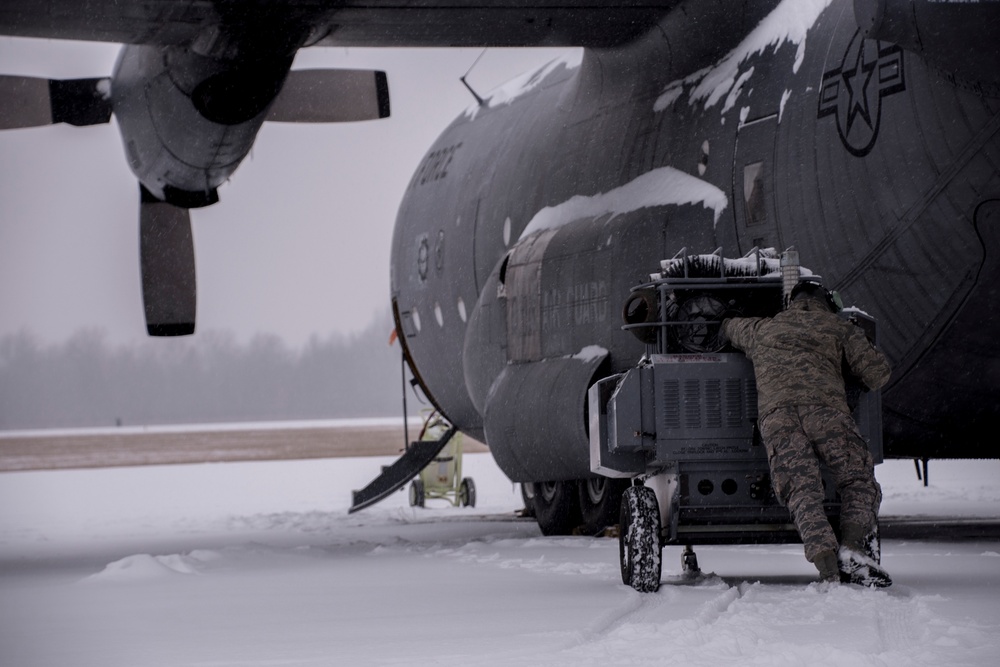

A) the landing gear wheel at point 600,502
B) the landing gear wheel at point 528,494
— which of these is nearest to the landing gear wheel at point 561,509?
the landing gear wheel at point 600,502

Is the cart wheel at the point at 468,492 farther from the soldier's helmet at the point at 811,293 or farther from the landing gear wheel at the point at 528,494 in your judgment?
the soldier's helmet at the point at 811,293

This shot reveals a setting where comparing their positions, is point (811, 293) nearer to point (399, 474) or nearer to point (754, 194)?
point (754, 194)

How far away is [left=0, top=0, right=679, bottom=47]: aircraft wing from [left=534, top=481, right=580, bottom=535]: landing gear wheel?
4.23 m

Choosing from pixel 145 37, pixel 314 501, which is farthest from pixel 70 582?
pixel 314 501

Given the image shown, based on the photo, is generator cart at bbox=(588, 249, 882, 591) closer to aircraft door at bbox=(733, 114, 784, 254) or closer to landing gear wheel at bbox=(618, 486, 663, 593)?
landing gear wheel at bbox=(618, 486, 663, 593)

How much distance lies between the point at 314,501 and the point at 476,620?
18574mm

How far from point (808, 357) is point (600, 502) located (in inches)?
222

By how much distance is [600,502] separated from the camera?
13195mm

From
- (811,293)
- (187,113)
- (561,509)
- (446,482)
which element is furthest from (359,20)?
(446,482)

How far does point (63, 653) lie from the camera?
20.4ft

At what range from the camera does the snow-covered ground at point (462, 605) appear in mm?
5887

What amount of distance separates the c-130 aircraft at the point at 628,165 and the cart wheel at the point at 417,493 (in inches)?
227

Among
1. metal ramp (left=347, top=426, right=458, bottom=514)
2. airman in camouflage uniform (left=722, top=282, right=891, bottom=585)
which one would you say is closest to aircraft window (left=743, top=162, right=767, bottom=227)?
airman in camouflage uniform (left=722, top=282, right=891, bottom=585)

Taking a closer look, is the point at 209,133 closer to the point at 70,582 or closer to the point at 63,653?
the point at 70,582
